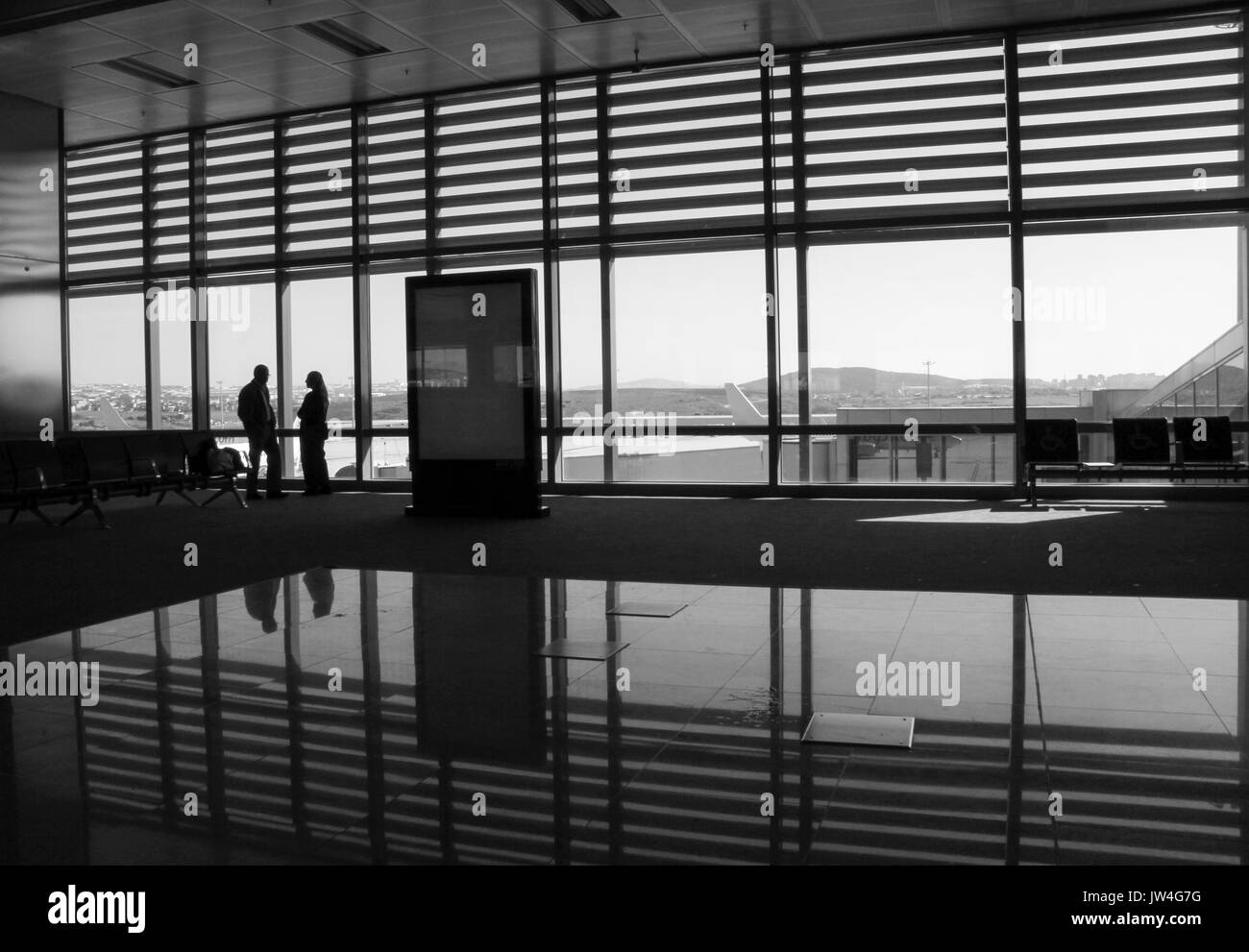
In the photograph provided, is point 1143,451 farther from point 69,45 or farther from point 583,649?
point 69,45

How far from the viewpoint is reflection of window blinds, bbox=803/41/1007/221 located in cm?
1156

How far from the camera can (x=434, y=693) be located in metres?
4.32

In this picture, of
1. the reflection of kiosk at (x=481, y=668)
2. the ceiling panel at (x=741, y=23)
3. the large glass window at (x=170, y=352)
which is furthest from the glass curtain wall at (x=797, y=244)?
the reflection of kiosk at (x=481, y=668)

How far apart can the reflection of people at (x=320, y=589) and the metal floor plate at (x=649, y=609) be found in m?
1.58

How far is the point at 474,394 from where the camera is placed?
430 inches

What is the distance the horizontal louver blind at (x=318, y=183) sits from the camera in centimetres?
1398

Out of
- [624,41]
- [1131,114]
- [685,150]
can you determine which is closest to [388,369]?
[685,150]

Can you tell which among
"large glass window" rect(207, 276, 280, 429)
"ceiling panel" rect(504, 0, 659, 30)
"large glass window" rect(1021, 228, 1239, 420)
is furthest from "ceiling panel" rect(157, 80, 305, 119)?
"large glass window" rect(1021, 228, 1239, 420)

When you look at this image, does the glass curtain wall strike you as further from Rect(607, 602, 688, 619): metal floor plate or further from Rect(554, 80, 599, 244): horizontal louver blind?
Rect(607, 602, 688, 619): metal floor plate

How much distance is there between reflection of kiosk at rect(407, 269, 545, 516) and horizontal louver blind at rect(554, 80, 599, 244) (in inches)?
99.0

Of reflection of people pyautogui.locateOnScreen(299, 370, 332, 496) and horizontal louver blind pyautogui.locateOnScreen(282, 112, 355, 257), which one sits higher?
horizontal louver blind pyautogui.locateOnScreen(282, 112, 355, 257)
